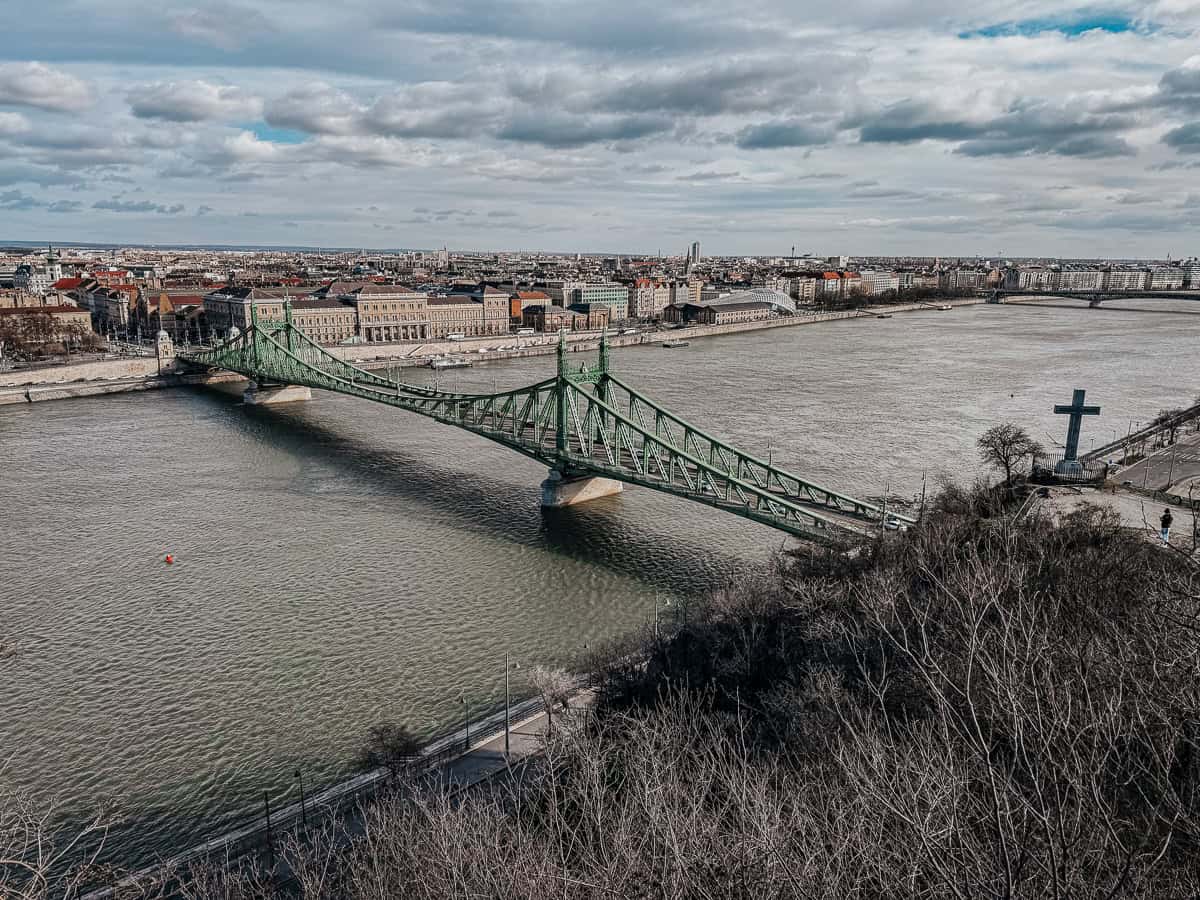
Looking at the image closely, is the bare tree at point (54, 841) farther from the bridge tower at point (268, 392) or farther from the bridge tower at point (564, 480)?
the bridge tower at point (268, 392)

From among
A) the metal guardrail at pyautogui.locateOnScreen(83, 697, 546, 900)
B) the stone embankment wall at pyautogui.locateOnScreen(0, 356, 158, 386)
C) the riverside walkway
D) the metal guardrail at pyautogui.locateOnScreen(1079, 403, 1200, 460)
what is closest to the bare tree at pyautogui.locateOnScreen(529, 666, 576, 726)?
the riverside walkway

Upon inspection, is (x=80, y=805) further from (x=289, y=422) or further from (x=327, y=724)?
(x=289, y=422)

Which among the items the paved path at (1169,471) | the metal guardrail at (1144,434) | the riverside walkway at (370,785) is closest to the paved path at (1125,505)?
the paved path at (1169,471)

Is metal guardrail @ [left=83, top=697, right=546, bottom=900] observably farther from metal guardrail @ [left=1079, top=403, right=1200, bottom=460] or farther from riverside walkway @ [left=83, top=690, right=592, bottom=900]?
metal guardrail @ [left=1079, top=403, right=1200, bottom=460]

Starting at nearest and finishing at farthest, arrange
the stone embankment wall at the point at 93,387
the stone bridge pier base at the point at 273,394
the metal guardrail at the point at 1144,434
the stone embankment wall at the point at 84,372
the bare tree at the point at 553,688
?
the bare tree at the point at 553,688 → the metal guardrail at the point at 1144,434 → the stone embankment wall at the point at 93,387 → the stone bridge pier base at the point at 273,394 → the stone embankment wall at the point at 84,372

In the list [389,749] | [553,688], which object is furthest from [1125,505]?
[389,749]

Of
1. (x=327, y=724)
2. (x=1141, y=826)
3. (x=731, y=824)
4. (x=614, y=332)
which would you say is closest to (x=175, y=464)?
(x=327, y=724)

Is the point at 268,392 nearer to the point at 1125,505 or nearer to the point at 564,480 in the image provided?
the point at 564,480
